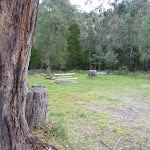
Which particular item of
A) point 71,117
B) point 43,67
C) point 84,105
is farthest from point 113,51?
point 71,117

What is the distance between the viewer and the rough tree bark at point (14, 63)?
1294 mm

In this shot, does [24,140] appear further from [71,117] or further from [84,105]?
[84,105]

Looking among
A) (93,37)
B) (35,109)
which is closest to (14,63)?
(35,109)

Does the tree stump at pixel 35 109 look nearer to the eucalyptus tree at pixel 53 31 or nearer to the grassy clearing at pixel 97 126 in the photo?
the grassy clearing at pixel 97 126

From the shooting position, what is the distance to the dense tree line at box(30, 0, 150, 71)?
49.6ft

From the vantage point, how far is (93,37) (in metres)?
20.9

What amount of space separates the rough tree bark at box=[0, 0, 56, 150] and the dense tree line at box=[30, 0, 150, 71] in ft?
45.8

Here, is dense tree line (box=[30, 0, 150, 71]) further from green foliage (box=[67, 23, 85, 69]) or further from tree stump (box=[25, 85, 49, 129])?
tree stump (box=[25, 85, 49, 129])

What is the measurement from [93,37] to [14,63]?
20339 mm

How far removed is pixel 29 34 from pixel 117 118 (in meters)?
3.22

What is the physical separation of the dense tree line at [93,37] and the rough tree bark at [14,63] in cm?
1396

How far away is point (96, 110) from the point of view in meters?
4.53

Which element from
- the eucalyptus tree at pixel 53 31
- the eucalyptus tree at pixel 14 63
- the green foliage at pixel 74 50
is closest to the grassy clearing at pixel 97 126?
the eucalyptus tree at pixel 14 63

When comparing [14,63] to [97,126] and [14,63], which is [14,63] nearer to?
[14,63]
